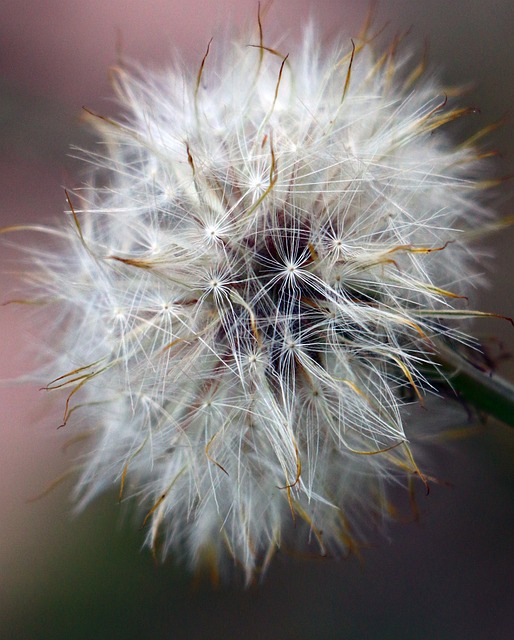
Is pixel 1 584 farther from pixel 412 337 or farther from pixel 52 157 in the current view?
pixel 412 337

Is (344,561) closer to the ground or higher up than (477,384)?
closer to the ground

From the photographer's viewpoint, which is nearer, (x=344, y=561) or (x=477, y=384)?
(x=477, y=384)

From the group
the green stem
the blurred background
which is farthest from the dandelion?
the blurred background

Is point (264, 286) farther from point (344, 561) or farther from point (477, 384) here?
point (344, 561)

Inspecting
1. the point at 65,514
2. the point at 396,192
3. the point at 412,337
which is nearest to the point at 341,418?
the point at 412,337

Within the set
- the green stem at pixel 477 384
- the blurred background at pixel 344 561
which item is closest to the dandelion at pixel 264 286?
the green stem at pixel 477 384

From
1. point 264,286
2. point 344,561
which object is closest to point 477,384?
point 264,286

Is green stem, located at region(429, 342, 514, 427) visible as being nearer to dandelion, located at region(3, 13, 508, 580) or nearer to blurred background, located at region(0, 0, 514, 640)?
dandelion, located at region(3, 13, 508, 580)
